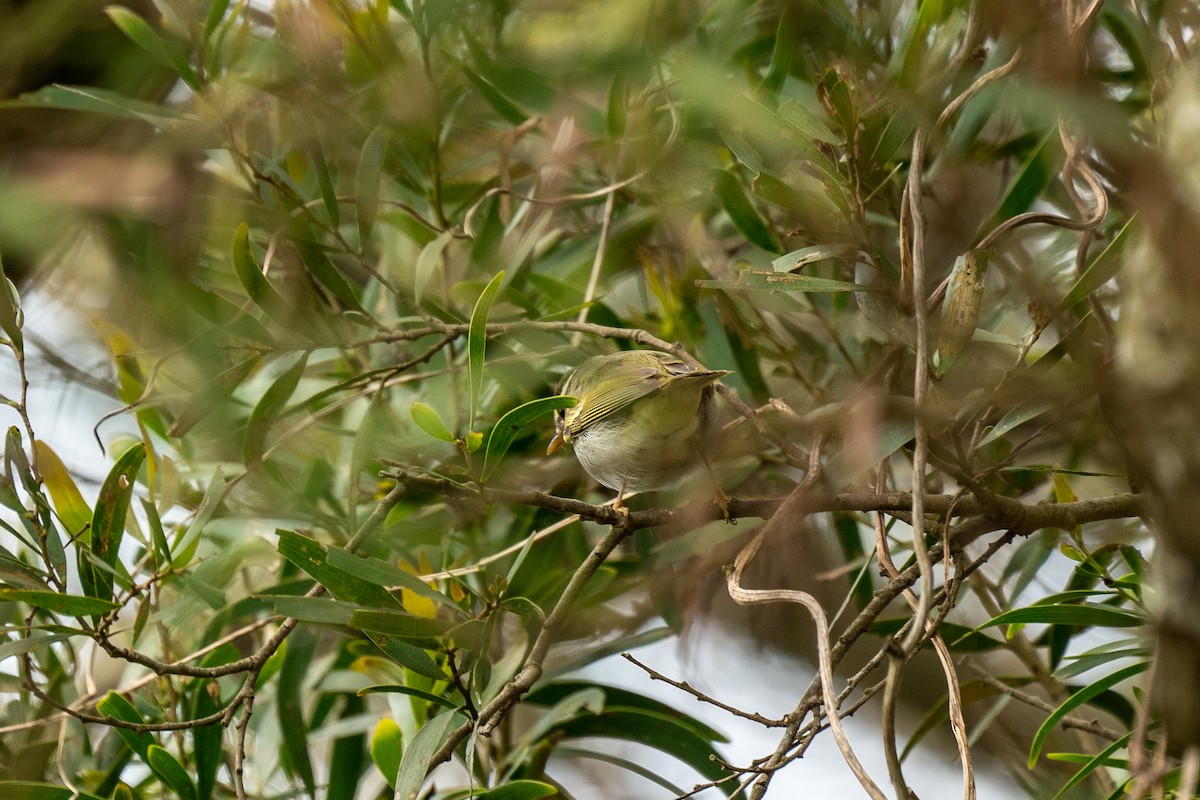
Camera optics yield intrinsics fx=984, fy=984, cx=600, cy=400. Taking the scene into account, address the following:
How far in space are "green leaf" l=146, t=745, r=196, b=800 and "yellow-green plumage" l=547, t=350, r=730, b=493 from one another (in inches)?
24.2

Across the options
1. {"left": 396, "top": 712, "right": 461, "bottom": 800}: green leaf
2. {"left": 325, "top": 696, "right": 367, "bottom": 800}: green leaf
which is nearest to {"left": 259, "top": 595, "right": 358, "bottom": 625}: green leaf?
{"left": 396, "top": 712, "right": 461, "bottom": 800}: green leaf

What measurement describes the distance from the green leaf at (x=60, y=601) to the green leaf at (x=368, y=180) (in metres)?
0.55

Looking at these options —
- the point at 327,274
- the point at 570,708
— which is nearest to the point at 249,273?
the point at 327,274

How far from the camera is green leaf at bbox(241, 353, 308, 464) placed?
1.25 metres

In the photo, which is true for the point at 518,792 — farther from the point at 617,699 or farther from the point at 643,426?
the point at 643,426

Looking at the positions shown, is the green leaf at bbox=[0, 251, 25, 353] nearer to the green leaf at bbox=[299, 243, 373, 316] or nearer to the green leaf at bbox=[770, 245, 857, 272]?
the green leaf at bbox=[299, 243, 373, 316]

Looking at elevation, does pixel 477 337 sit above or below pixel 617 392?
below

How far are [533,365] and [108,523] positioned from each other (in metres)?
0.63

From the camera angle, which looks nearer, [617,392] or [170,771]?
[170,771]

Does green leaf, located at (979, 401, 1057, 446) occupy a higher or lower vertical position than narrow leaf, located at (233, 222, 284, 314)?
lower

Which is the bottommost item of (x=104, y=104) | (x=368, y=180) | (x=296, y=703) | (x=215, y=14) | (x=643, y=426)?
(x=296, y=703)

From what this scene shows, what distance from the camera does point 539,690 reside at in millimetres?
1542

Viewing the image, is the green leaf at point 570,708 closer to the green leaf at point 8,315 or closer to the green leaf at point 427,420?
the green leaf at point 427,420

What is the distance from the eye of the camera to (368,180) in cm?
130
